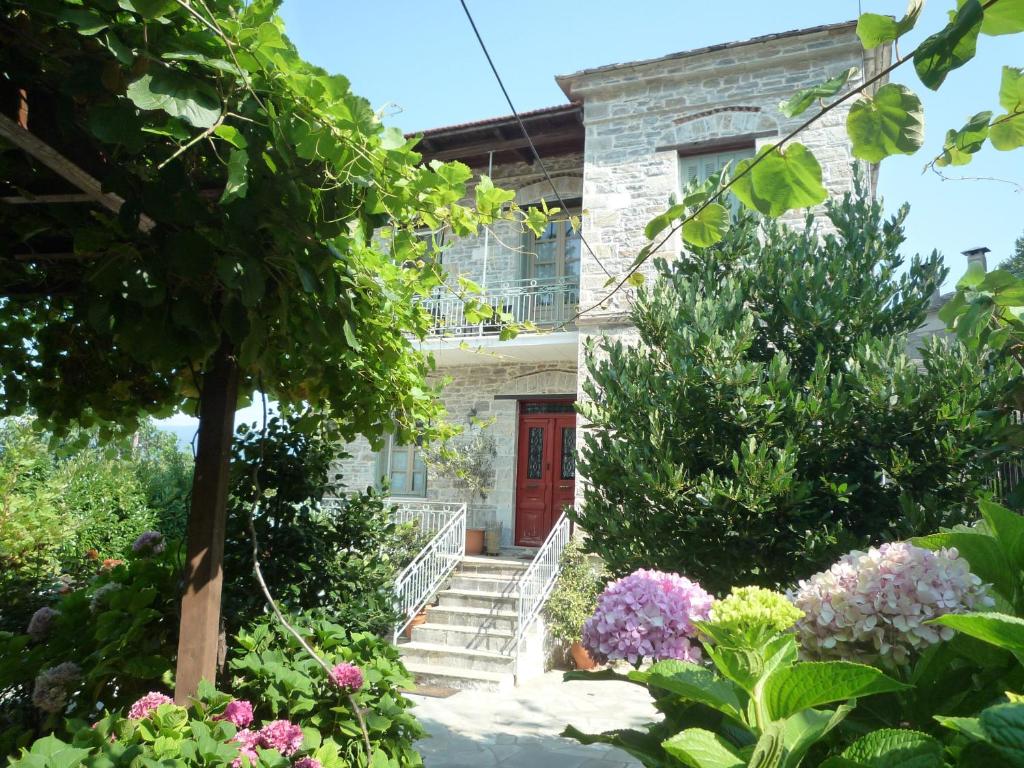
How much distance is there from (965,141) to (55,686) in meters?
3.43

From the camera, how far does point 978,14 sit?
0.90 meters

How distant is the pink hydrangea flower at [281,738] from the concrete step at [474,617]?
19.5 ft

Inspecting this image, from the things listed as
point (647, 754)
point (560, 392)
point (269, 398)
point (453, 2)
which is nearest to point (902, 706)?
point (647, 754)

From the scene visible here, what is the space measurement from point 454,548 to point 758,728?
900 centimetres

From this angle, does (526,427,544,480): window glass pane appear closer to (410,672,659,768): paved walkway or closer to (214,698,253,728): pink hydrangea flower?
(410,672,659,768): paved walkway

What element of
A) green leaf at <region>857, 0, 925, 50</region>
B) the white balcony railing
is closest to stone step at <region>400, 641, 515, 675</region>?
the white balcony railing

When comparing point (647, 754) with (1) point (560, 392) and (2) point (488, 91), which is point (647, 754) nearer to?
(2) point (488, 91)

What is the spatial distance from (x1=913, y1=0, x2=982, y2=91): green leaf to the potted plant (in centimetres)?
749

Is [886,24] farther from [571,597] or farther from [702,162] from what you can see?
[702,162]

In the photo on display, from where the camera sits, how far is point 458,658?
7.75 metres

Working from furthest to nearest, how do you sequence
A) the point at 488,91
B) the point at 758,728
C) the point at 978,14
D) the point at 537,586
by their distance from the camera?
the point at 537,586 < the point at 488,91 < the point at 758,728 < the point at 978,14

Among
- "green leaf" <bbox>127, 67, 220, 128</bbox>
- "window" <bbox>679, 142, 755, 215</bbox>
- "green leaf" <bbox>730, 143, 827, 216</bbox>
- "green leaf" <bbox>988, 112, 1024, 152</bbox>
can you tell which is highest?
"window" <bbox>679, 142, 755, 215</bbox>

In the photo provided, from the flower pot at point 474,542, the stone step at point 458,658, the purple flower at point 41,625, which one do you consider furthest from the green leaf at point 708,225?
the flower pot at point 474,542

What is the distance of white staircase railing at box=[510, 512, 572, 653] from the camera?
7918mm
